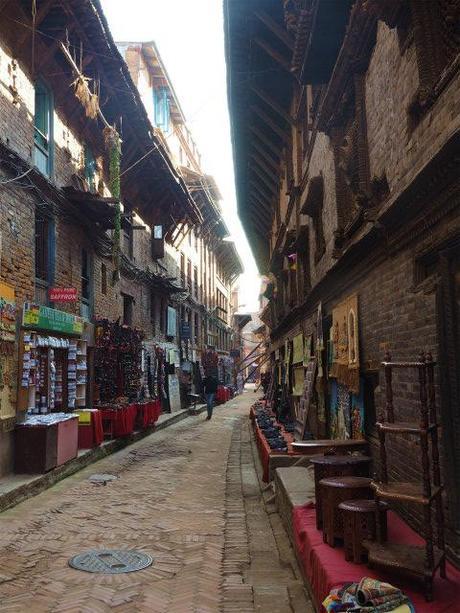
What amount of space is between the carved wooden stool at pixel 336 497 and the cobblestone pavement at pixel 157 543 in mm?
633

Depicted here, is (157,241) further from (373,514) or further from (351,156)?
(373,514)

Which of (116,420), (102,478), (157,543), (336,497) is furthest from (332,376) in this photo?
(116,420)

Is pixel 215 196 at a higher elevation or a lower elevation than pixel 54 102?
higher

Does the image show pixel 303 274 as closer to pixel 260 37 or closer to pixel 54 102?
pixel 260 37

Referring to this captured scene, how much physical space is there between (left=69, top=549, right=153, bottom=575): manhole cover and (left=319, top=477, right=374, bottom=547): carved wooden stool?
1960 millimetres

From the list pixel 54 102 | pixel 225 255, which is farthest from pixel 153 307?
Answer: pixel 225 255

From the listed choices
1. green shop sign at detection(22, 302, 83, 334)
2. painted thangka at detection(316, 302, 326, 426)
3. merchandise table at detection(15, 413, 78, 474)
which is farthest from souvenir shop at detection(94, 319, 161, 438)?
painted thangka at detection(316, 302, 326, 426)

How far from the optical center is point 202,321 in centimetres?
3434

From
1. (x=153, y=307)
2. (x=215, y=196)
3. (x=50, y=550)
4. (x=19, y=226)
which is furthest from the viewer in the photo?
(x=215, y=196)

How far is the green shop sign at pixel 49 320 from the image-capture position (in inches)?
395

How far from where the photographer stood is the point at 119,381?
15812 mm

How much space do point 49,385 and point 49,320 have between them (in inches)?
51.8

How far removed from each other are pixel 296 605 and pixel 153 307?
714 inches

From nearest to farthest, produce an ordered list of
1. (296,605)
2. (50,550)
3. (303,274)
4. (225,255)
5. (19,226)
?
(296,605)
(50,550)
(19,226)
(303,274)
(225,255)
